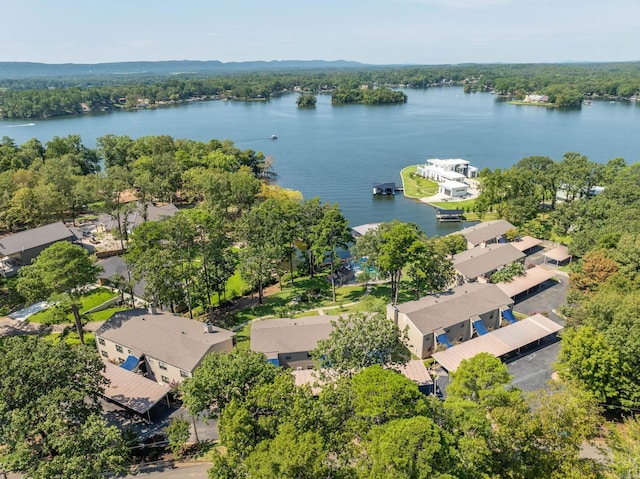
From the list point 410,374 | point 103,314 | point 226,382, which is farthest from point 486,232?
point 103,314

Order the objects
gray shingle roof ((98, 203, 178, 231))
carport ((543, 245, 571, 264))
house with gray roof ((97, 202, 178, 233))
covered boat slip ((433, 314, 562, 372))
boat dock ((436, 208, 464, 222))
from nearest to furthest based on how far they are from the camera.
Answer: covered boat slip ((433, 314, 562, 372)) → carport ((543, 245, 571, 264)) → house with gray roof ((97, 202, 178, 233)) → gray shingle roof ((98, 203, 178, 231)) → boat dock ((436, 208, 464, 222))

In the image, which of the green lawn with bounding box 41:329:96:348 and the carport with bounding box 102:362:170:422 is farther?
the green lawn with bounding box 41:329:96:348

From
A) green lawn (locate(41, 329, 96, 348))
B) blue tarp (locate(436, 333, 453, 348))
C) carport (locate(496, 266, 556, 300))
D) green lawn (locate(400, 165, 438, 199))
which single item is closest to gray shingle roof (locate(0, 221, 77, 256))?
green lawn (locate(41, 329, 96, 348))

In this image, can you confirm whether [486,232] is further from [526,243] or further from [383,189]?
[383,189]

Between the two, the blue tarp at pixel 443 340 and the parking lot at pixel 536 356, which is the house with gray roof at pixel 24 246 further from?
the parking lot at pixel 536 356

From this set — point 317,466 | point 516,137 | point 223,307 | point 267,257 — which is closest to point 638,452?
point 317,466

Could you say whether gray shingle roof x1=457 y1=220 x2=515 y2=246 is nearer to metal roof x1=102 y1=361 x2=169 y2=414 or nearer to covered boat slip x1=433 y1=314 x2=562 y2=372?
covered boat slip x1=433 y1=314 x2=562 y2=372

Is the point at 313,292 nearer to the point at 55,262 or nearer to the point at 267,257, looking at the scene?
the point at 267,257
